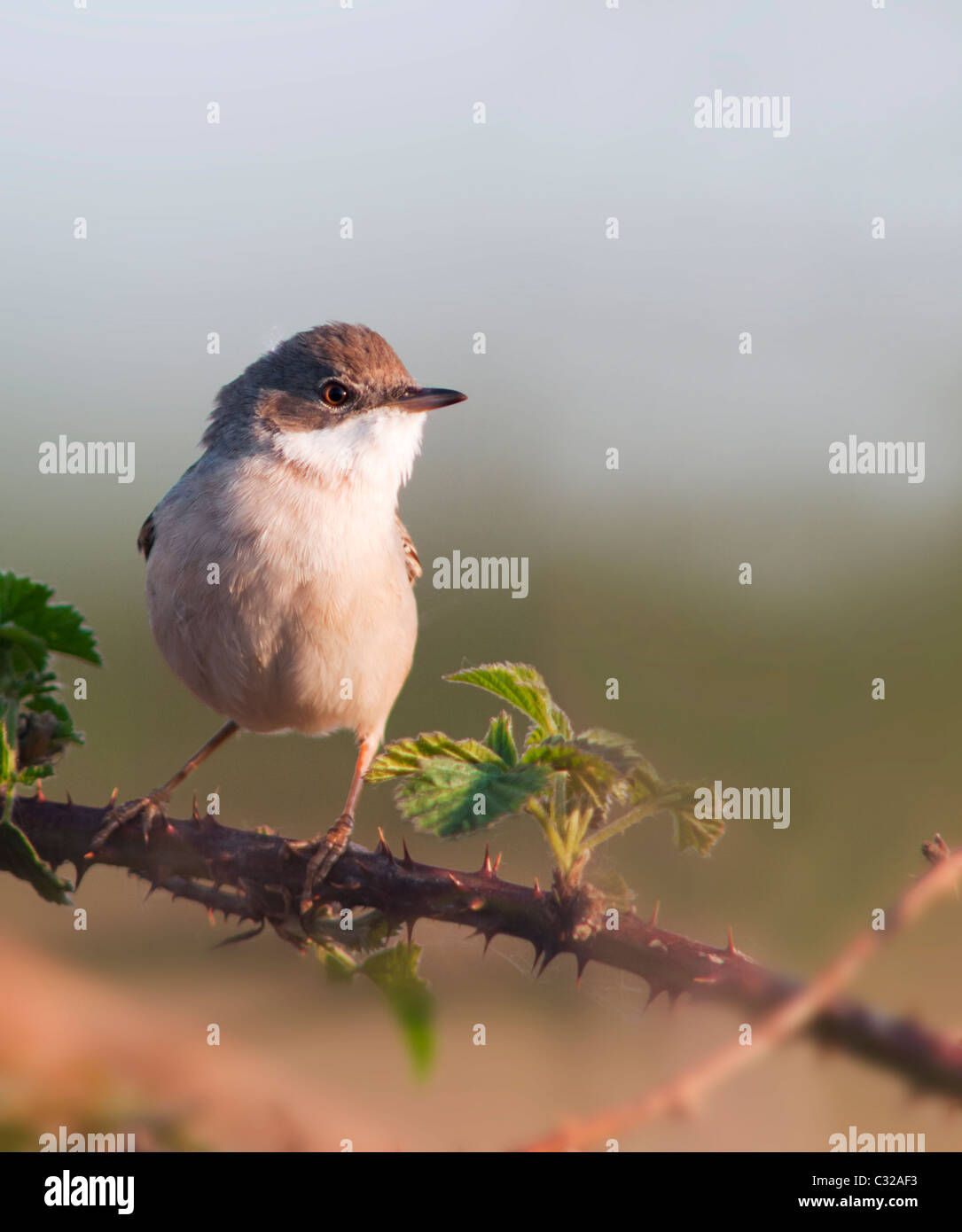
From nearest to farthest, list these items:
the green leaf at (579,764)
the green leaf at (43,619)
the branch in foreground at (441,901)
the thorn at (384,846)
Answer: the branch in foreground at (441,901) → the green leaf at (579,764) → the thorn at (384,846) → the green leaf at (43,619)

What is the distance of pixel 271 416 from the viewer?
383 cm

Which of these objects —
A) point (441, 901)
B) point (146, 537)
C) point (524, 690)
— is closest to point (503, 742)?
point (524, 690)

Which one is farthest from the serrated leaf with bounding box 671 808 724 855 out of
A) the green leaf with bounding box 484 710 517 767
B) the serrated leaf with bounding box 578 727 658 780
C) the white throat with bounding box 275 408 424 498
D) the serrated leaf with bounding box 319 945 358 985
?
the white throat with bounding box 275 408 424 498

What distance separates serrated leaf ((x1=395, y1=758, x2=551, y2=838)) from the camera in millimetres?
1521

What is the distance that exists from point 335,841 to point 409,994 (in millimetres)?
1016

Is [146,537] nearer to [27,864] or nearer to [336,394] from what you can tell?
[336,394]

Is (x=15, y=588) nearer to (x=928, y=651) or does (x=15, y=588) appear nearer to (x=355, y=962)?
(x=355, y=962)

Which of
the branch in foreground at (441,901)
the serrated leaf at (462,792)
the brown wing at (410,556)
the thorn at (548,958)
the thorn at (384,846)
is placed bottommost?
the thorn at (548,958)

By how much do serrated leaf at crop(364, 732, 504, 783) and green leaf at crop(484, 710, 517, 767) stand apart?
2 cm

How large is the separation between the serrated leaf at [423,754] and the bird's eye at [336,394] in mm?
2425

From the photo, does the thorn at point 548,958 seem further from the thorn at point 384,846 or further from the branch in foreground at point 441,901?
the thorn at point 384,846

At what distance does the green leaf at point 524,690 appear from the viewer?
5.86 ft

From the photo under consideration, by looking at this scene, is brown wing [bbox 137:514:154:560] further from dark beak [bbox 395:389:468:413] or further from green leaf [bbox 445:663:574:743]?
green leaf [bbox 445:663:574:743]

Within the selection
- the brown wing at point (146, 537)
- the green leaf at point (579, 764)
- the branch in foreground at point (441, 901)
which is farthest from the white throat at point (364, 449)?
the green leaf at point (579, 764)
